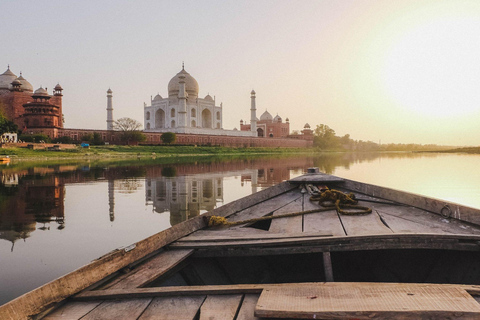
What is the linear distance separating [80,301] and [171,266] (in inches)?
22.4

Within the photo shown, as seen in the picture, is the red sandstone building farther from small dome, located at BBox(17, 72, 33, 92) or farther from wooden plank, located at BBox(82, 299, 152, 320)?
wooden plank, located at BBox(82, 299, 152, 320)

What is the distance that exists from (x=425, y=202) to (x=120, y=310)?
3.24 metres

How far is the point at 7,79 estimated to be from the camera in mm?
39469

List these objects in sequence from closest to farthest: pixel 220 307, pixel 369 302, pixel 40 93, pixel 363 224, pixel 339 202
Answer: pixel 369 302 < pixel 220 307 < pixel 363 224 < pixel 339 202 < pixel 40 93

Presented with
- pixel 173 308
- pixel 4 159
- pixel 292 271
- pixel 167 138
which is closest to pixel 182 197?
pixel 292 271

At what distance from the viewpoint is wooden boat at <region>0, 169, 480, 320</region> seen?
1536 mm

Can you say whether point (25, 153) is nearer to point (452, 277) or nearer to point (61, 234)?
point (61, 234)

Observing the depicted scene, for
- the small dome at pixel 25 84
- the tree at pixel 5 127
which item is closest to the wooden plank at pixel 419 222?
the tree at pixel 5 127

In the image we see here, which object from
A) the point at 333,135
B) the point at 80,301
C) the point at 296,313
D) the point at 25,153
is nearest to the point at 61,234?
the point at 80,301

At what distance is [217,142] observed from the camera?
45781mm

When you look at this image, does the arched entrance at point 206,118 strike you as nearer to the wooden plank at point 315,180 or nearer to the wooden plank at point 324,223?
the wooden plank at point 315,180

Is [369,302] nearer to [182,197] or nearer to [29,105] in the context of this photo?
[182,197]

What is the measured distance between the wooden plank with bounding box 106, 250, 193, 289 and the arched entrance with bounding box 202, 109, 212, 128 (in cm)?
5039

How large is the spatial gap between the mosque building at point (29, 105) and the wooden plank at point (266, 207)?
32.1 m
